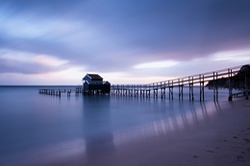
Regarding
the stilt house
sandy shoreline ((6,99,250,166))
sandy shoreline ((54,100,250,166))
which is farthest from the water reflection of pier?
the stilt house

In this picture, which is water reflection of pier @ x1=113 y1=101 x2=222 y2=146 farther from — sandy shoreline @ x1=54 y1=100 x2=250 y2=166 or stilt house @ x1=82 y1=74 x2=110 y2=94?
stilt house @ x1=82 y1=74 x2=110 y2=94

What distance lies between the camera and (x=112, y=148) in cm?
673

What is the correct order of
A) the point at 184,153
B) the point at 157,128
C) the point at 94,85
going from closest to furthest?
the point at 184,153 → the point at 157,128 → the point at 94,85

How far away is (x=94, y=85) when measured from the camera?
41594 millimetres

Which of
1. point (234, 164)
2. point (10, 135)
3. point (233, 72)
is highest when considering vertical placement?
point (233, 72)

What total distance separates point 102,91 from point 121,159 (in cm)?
3792

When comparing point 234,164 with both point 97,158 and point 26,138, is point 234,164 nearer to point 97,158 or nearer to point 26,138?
point 97,158

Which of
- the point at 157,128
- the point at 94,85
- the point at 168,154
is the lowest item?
the point at 157,128

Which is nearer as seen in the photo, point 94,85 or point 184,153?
point 184,153

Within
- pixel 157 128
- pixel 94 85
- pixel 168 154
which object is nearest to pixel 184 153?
pixel 168 154

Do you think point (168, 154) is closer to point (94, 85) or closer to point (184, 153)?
point (184, 153)

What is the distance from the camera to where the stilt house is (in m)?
41.5

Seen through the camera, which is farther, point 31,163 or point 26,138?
point 26,138

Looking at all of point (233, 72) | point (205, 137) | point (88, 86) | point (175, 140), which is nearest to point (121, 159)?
point (175, 140)
